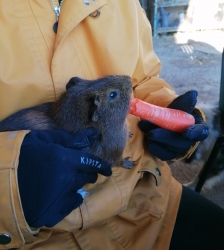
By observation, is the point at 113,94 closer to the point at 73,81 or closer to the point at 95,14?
the point at 73,81

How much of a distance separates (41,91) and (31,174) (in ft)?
1.31

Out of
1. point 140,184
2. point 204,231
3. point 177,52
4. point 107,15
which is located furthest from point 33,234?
point 177,52

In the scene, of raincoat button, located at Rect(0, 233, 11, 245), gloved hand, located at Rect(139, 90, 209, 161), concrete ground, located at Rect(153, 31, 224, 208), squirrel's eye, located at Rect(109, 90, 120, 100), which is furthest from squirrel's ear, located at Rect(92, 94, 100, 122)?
concrete ground, located at Rect(153, 31, 224, 208)

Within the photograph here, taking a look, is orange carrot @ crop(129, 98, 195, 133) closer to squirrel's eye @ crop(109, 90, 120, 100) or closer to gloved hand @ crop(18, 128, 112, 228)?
squirrel's eye @ crop(109, 90, 120, 100)

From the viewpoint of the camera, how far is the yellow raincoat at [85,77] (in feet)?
3.39

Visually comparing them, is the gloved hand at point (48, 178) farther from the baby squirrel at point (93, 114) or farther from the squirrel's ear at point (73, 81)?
the squirrel's ear at point (73, 81)

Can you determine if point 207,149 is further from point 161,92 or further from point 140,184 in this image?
point 140,184

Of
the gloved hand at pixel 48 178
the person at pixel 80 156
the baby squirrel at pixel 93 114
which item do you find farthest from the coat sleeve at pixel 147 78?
the gloved hand at pixel 48 178

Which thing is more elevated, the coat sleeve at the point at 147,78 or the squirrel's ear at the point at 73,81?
the squirrel's ear at the point at 73,81

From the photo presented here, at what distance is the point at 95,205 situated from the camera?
3.52ft

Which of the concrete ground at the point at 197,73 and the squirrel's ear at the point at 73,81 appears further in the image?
the concrete ground at the point at 197,73

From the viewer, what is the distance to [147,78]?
60.0 inches

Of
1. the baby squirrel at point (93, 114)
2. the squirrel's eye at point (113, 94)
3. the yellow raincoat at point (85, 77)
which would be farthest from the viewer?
the squirrel's eye at point (113, 94)

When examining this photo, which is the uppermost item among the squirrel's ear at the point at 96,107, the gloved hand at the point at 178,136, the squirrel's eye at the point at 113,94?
the squirrel's ear at the point at 96,107
